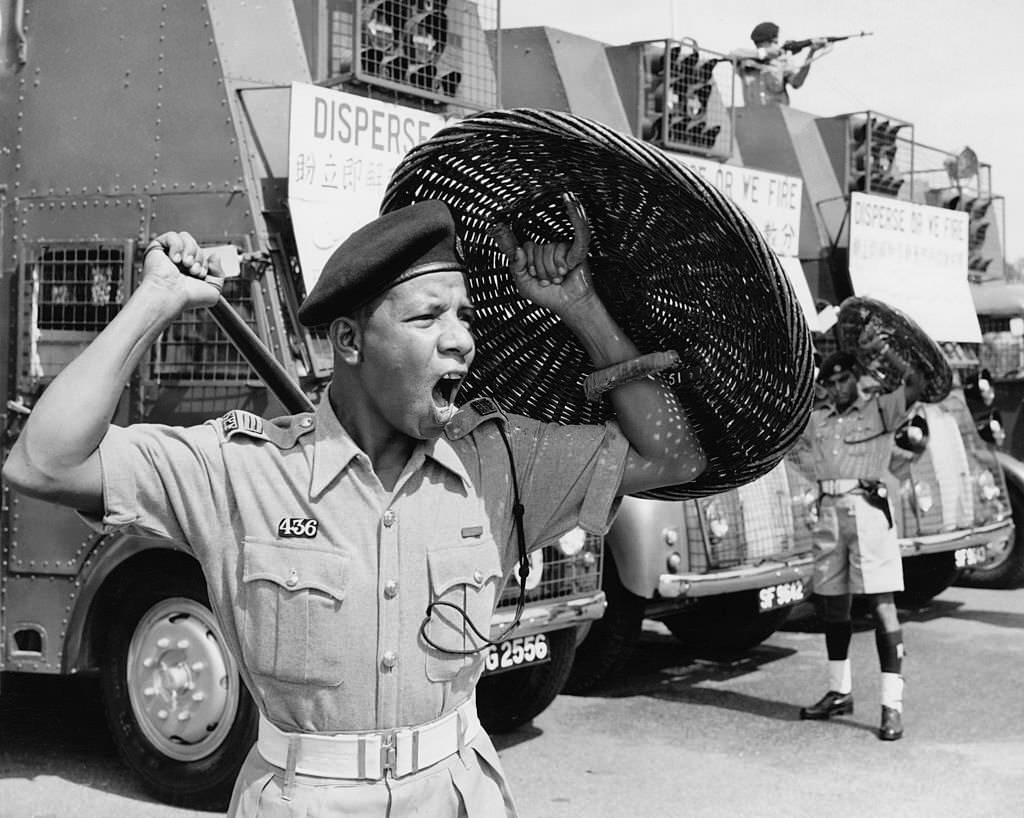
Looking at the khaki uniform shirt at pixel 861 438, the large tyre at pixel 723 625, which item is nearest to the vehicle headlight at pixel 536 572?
the khaki uniform shirt at pixel 861 438

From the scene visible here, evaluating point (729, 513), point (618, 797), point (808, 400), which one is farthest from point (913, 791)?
point (808, 400)

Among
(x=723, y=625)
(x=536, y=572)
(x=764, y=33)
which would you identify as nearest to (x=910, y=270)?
(x=764, y=33)

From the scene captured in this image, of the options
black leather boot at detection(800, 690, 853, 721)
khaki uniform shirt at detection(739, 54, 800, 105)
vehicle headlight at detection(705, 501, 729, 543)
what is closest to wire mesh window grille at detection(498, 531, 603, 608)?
vehicle headlight at detection(705, 501, 729, 543)

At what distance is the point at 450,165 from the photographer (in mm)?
2686

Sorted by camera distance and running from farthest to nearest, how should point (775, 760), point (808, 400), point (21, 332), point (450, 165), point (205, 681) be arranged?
point (775, 760) → point (21, 332) → point (205, 681) → point (450, 165) → point (808, 400)

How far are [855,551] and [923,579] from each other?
4.19m

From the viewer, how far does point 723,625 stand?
954 centimetres

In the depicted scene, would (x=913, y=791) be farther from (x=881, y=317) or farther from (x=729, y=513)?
(x=881, y=317)

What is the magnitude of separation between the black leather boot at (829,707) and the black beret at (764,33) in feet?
26.5

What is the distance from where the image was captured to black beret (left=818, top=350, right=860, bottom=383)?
8047mm

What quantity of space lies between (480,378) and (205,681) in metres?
3.32

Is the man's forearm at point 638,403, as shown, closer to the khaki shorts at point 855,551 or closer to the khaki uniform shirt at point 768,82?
the khaki shorts at point 855,551

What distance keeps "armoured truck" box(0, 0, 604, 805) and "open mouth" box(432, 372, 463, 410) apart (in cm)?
348

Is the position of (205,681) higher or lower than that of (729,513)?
lower
